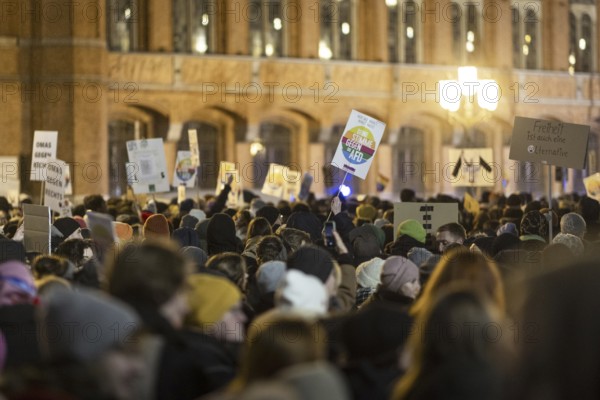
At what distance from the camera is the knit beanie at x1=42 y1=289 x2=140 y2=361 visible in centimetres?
489

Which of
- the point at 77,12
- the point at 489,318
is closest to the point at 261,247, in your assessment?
the point at 489,318

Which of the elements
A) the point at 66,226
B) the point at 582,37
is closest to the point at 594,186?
the point at 66,226

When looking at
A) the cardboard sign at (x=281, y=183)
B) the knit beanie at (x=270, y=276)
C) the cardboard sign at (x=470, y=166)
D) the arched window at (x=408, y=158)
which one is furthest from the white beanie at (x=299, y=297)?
the arched window at (x=408, y=158)

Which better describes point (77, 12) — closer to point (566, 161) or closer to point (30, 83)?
point (30, 83)

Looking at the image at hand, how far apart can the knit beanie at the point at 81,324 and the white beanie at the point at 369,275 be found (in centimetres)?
486

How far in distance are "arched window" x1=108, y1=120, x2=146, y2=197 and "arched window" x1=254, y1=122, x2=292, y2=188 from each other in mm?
3702

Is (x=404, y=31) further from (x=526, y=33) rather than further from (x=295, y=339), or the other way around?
(x=295, y=339)

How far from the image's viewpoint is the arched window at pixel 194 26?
3672cm

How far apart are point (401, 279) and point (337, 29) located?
32251mm

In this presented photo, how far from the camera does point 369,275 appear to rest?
985 centimetres

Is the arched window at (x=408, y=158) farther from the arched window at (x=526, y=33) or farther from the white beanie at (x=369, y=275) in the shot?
the white beanie at (x=369, y=275)

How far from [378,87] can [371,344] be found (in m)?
34.6

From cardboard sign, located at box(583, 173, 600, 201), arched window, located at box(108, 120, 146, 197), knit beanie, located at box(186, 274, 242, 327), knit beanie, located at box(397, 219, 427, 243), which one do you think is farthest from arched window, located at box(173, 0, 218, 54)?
knit beanie, located at box(186, 274, 242, 327)

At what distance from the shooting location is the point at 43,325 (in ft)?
17.1
